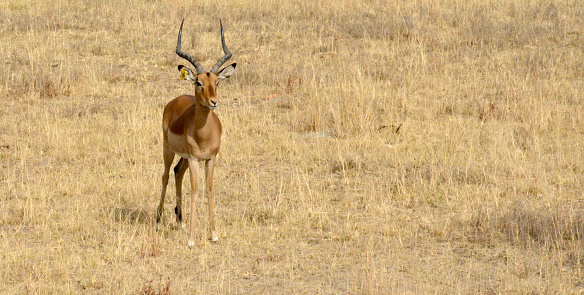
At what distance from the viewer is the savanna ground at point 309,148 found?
20.9ft

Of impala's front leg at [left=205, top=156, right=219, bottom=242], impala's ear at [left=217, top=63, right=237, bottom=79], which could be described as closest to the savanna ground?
impala's front leg at [left=205, top=156, right=219, bottom=242]

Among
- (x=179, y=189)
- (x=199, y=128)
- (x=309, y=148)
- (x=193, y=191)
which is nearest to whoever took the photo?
(x=199, y=128)

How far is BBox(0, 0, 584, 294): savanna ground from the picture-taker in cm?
637

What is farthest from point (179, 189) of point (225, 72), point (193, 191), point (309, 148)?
point (309, 148)

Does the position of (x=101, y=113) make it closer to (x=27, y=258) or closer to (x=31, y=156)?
(x=31, y=156)

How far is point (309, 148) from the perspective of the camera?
398 inches

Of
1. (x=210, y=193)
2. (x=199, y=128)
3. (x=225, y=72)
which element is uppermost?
(x=225, y=72)

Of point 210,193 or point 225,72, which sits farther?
point 210,193

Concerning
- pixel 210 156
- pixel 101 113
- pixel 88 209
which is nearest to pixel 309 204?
pixel 210 156

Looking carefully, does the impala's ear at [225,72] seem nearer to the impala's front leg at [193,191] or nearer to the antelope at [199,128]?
the antelope at [199,128]

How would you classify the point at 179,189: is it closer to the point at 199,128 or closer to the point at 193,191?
the point at 193,191

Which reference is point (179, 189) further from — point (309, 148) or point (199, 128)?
point (309, 148)

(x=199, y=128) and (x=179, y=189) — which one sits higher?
(x=199, y=128)

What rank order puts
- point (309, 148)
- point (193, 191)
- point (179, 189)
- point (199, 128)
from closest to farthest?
1. point (199, 128)
2. point (193, 191)
3. point (179, 189)
4. point (309, 148)
